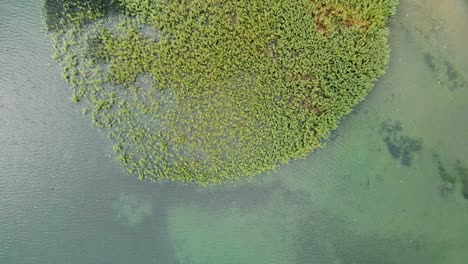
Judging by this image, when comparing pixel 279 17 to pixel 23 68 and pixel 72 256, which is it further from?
pixel 72 256

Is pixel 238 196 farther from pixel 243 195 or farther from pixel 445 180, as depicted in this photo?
pixel 445 180

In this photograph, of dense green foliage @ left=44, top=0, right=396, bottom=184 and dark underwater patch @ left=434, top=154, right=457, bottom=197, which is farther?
dark underwater patch @ left=434, top=154, right=457, bottom=197

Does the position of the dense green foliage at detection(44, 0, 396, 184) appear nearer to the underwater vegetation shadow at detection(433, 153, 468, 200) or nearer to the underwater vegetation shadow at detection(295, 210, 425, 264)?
the underwater vegetation shadow at detection(295, 210, 425, 264)

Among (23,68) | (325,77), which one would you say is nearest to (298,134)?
(325,77)

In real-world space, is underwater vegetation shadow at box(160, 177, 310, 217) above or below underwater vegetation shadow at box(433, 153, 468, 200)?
below

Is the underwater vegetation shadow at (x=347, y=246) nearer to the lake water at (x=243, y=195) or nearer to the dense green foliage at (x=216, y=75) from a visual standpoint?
the lake water at (x=243, y=195)

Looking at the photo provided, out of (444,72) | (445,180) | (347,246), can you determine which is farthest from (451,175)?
(347,246)

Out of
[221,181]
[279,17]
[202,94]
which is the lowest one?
[221,181]

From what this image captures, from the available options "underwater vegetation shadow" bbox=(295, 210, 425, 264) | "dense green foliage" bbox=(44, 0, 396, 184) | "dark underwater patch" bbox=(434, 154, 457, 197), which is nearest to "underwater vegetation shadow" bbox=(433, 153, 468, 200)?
"dark underwater patch" bbox=(434, 154, 457, 197)
